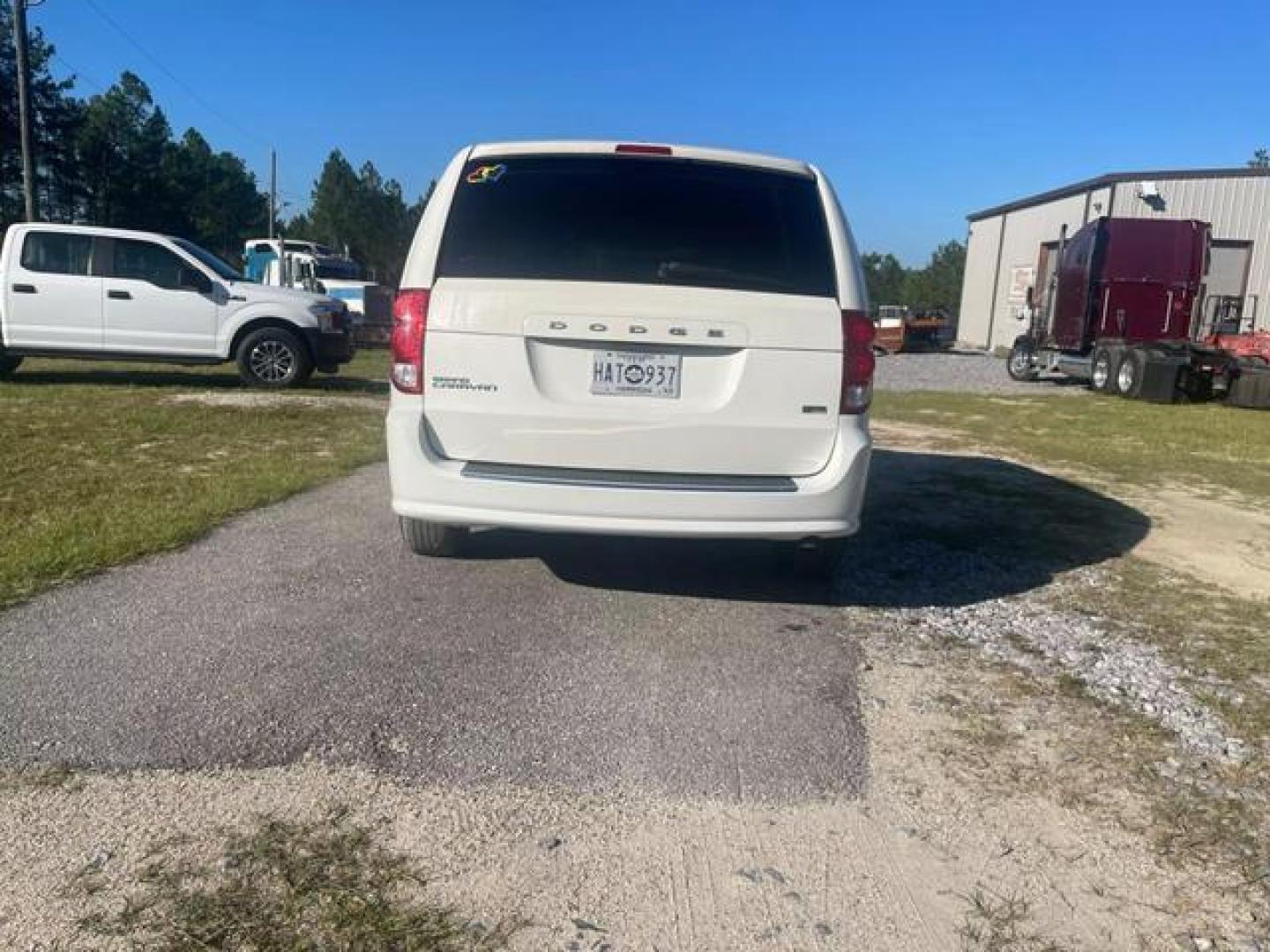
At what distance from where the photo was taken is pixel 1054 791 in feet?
9.71

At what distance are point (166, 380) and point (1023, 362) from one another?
60.7ft

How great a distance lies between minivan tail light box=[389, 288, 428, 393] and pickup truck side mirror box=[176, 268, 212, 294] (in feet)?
32.1

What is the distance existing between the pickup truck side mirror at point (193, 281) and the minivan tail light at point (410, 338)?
9.80 m

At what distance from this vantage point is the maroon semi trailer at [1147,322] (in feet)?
56.3

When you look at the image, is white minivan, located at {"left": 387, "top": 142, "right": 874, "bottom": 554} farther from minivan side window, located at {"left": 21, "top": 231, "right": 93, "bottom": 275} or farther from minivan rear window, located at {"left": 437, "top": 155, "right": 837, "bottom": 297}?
minivan side window, located at {"left": 21, "top": 231, "right": 93, "bottom": 275}

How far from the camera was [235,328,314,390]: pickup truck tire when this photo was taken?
1280 centimetres

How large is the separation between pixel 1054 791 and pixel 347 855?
2.07m

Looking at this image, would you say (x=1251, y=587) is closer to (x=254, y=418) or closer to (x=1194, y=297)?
(x=254, y=418)

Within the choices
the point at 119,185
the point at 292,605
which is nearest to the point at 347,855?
Result: the point at 292,605

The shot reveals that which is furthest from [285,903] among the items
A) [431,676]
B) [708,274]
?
[708,274]

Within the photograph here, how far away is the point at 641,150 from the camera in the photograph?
439 cm

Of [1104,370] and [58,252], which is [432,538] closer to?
[58,252]

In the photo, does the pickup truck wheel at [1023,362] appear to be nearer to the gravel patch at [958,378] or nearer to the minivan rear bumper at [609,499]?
the gravel patch at [958,378]

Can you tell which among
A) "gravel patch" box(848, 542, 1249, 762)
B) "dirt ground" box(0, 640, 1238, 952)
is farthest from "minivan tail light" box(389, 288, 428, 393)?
"gravel patch" box(848, 542, 1249, 762)
